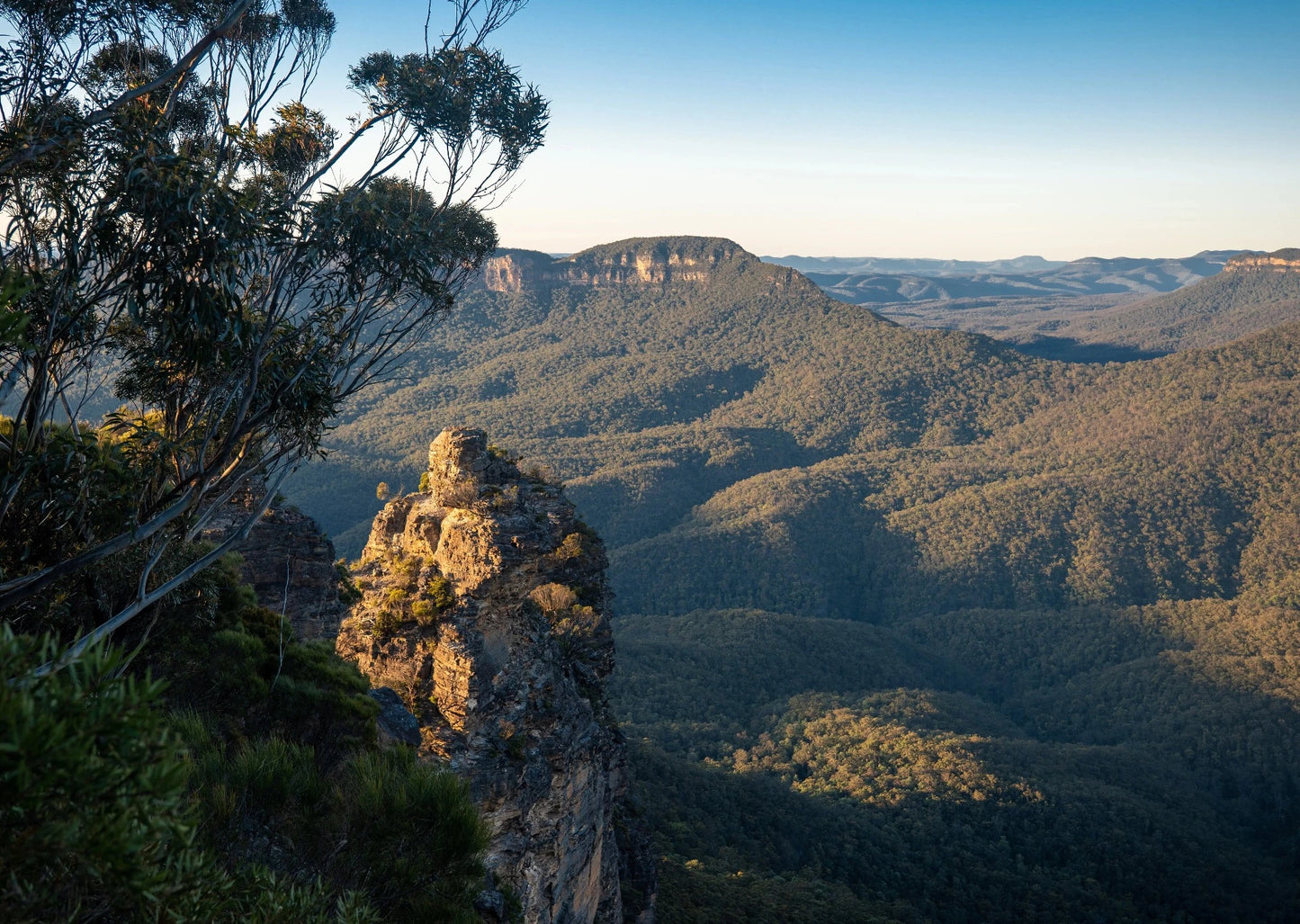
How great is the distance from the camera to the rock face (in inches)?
600

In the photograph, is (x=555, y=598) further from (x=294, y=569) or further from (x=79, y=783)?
(x=79, y=783)

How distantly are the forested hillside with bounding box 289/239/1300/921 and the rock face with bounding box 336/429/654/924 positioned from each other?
1092cm

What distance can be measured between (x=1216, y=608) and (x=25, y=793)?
374ft

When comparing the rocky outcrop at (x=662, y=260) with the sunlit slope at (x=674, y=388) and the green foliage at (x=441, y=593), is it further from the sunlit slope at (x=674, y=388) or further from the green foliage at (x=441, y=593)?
the green foliage at (x=441, y=593)

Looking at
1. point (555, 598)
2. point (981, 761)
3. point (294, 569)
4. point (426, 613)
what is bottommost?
point (981, 761)

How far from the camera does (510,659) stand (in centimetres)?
1655

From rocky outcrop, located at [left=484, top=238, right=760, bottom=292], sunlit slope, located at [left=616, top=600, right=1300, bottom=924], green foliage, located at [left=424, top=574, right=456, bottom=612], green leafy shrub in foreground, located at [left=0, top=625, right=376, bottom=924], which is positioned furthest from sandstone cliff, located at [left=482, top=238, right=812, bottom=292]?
green leafy shrub in foreground, located at [left=0, top=625, right=376, bottom=924]

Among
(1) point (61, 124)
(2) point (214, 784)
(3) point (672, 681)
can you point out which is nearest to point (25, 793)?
(2) point (214, 784)

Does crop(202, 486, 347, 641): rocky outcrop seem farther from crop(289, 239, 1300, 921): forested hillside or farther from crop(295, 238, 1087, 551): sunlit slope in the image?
crop(295, 238, 1087, 551): sunlit slope

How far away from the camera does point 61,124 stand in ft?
27.7

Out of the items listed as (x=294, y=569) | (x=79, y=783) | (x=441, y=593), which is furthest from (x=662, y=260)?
(x=79, y=783)

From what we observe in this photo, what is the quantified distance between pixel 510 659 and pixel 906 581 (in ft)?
359

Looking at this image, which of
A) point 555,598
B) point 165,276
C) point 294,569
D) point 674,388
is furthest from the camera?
point 674,388

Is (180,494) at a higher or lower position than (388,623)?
higher
